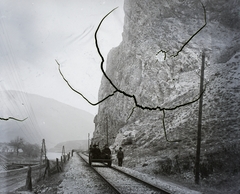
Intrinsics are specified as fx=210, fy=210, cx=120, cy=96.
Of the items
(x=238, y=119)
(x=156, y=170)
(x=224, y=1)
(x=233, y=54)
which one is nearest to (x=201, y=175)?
(x=156, y=170)

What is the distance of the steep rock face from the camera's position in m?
19.7

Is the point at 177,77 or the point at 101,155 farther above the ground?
the point at 177,77

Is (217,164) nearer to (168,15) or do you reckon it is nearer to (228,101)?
(228,101)

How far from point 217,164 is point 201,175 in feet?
3.82

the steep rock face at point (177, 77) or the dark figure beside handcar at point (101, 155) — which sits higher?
the steep rock face at point (177, 77)

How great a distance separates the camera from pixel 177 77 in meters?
36.1

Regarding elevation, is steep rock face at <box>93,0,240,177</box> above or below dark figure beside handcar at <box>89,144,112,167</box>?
above

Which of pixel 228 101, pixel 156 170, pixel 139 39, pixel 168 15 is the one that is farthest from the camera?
pixel 139 39

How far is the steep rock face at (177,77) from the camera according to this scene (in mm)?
19688

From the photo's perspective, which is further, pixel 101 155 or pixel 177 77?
pixel 177 77

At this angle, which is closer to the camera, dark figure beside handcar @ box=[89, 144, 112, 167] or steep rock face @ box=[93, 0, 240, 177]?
dark figure beside handcar @ box=[89, 144, 112, 167]

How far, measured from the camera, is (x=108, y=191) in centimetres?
753

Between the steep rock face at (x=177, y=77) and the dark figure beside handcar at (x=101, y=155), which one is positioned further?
the steep rock face at (x=177, y=77)

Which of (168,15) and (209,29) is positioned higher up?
(168,15)
